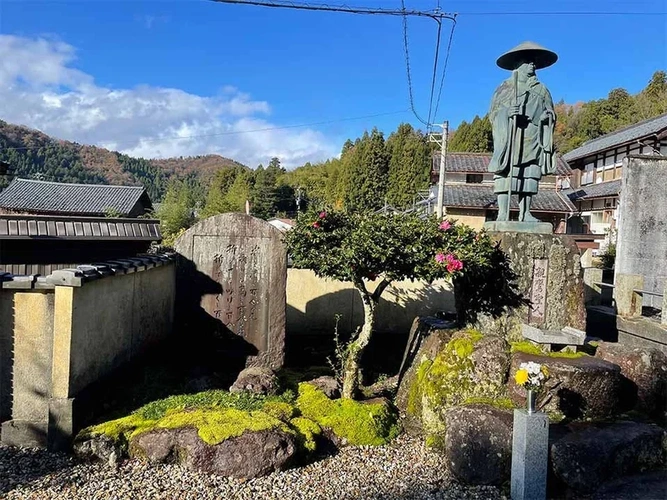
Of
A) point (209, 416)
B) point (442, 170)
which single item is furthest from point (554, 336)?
point (442, 170)

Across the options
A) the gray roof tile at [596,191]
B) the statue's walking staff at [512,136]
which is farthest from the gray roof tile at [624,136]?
the statue's walking staff at [512,136]

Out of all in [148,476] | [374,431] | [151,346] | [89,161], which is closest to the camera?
[148,476]

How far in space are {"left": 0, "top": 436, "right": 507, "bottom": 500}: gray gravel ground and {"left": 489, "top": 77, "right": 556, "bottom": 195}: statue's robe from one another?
434cm

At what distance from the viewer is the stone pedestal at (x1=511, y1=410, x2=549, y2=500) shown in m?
3.90

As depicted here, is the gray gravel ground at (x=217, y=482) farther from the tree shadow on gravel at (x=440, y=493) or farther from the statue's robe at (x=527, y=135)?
the statue's robe at (x=527, y=135)

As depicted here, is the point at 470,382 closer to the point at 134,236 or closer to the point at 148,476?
the point at 148,476

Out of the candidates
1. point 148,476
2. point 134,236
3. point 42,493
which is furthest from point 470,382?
point 134,236

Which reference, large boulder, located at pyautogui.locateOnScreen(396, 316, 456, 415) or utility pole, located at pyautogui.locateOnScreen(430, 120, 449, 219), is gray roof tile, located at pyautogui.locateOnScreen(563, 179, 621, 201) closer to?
utility pole, located at pyautogui.locateOnScreen(430, 120, 449, 219)

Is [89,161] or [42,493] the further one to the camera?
[89,161]

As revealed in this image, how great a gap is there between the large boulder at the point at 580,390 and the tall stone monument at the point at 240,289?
3.82m

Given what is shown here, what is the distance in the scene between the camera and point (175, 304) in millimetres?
7328

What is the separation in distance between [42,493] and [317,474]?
2.48m

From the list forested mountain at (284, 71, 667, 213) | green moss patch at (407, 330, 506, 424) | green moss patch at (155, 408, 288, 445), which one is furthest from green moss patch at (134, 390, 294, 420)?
forested mountain at (284, 71, 667, 213)

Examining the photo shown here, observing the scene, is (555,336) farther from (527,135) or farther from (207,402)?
(207,402)
